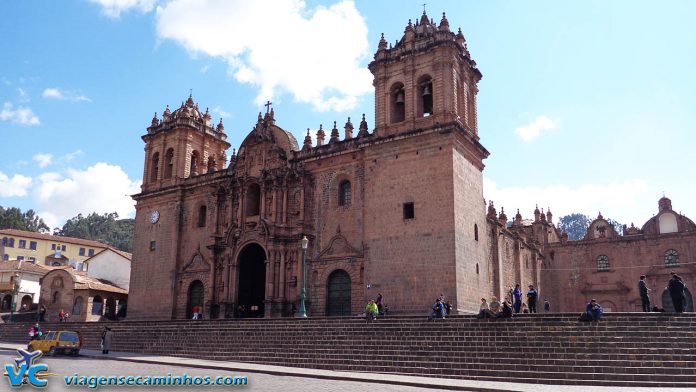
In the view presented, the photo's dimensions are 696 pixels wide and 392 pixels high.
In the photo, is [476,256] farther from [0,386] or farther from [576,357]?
[0,386]

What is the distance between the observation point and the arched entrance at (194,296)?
32.1 metres

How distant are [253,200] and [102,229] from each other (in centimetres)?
8451

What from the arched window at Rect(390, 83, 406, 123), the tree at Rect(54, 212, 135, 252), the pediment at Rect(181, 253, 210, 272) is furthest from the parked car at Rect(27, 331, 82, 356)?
the tree at Rect(54, 212, 135, 252)

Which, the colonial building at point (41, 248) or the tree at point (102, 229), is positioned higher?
the tree at point (102, 229)

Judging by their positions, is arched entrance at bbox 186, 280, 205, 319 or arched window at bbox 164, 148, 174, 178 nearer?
arched entrance at bbox 186, 280, 205, 319

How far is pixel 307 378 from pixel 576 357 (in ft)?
23.4

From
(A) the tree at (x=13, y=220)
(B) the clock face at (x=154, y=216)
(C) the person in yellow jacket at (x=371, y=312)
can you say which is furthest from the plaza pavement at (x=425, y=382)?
(A) the tree at (x=13, y=220)

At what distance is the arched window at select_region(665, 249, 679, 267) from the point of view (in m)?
40.8

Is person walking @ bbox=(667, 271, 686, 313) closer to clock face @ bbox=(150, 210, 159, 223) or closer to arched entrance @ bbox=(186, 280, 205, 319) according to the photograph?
arched entrance @ bbox=(186, 280, 205, 319)

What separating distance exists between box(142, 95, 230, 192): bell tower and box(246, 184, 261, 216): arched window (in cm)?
447

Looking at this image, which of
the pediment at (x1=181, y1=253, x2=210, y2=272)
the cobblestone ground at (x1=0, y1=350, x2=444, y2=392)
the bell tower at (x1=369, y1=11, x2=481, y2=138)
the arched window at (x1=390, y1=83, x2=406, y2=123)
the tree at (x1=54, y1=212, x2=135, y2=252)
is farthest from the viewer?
the tree at (x1=54, y1=212, x2=135, y2=252)

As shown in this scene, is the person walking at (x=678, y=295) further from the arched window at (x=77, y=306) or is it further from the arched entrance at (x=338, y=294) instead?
the arched window at (x=77, y=306)

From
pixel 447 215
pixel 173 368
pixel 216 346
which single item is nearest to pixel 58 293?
pixel 216 346

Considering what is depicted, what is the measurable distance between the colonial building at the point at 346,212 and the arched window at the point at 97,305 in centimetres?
625
